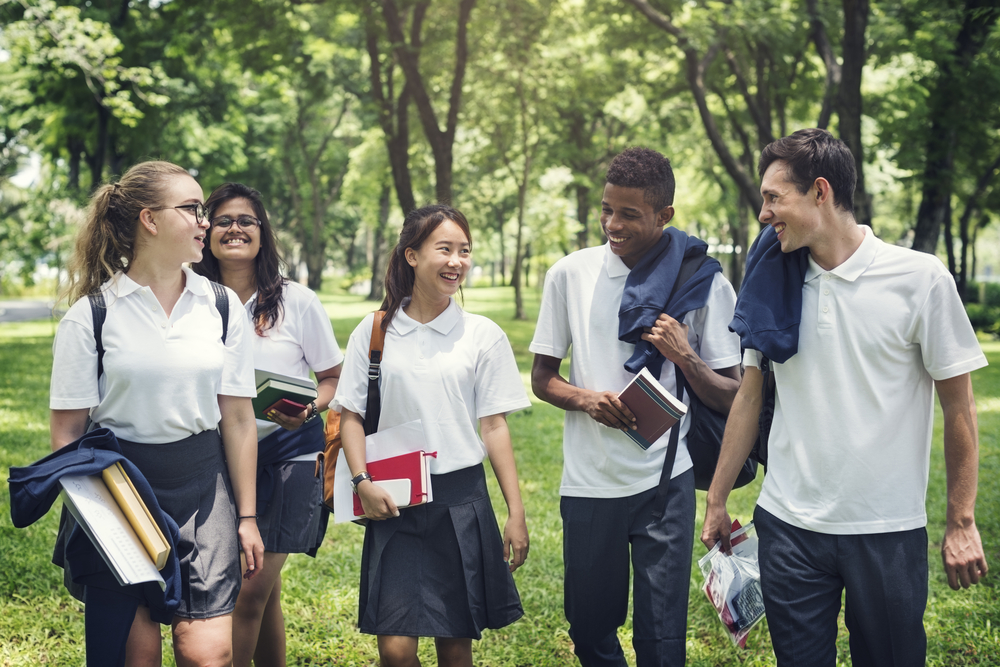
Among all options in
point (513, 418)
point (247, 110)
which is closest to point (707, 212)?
point (247, 110)

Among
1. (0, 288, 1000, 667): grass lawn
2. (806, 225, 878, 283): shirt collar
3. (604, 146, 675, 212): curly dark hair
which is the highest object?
(604, 146, 675, 212): curly dark hair

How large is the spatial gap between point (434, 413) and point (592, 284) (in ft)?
2.64

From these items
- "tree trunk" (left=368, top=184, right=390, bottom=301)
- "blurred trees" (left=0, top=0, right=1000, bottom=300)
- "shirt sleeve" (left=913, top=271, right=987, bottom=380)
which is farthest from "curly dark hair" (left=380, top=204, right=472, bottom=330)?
"tree trunk" (left=368, top=184, right=390, bottom=301)

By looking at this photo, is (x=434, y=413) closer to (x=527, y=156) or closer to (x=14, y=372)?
(x=14, y=372)

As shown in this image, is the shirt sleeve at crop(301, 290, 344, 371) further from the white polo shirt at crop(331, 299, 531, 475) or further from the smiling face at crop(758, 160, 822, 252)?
the smiling face at crop(758, 160, 822, 252)

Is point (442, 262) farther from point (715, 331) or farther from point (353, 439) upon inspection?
point (715, 331)

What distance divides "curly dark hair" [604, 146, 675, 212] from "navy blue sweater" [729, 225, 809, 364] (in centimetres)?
49

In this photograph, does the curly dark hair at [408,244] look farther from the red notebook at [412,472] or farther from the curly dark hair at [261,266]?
the curly dark hair at [261,266]

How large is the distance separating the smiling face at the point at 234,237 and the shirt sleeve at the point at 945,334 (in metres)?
2.52

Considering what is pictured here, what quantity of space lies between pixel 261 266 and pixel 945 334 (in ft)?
8.48

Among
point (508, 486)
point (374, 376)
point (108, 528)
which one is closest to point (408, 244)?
point (374, 376)

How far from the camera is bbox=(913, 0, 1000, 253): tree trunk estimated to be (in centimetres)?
1204

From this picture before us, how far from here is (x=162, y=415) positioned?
8.58 ft

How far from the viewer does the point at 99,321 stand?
2588 mm
